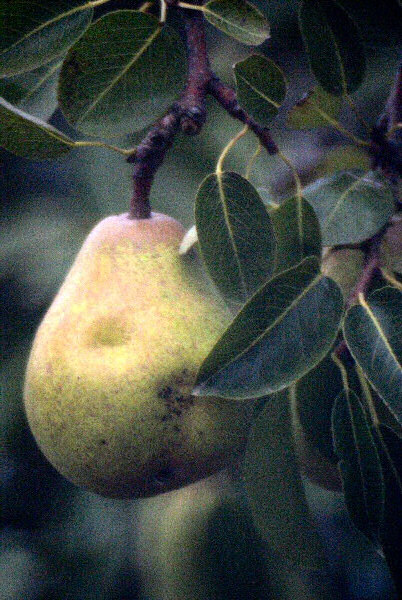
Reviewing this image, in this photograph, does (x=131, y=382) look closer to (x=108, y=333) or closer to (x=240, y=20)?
(x=108, y=333)

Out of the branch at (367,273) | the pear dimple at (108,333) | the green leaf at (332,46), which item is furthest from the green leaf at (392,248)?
the pear dimple at (108,333)

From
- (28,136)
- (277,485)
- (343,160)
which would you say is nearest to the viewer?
(28,136)

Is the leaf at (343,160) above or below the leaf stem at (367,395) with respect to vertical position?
below

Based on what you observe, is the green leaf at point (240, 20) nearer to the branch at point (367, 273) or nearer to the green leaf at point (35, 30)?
the green leaf at point (35, 30)

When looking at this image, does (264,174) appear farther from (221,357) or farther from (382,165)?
(221,357)

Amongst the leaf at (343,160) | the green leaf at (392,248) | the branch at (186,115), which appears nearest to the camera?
the branch at (186,115)

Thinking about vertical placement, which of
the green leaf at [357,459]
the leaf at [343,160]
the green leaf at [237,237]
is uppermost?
the green leaf at [237,237]

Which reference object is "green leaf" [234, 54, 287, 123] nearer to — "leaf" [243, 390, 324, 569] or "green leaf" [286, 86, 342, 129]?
"green leaf" [286, 86, 342, 129]

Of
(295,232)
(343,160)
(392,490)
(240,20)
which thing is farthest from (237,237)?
(343,160)
